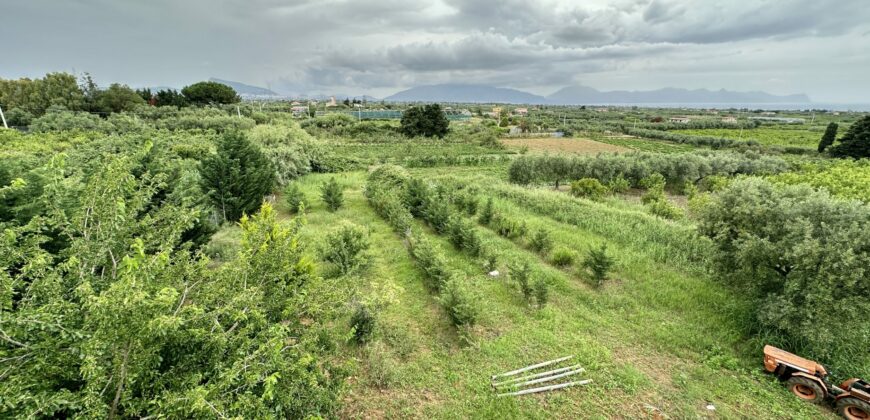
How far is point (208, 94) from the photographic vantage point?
59.4 meters

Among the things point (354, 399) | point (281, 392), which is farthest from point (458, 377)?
point (281, 392)

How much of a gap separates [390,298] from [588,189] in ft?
63.0

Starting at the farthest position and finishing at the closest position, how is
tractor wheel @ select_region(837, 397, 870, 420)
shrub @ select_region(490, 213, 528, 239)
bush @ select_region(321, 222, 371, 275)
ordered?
1. shrub @ select_region(490, 213, 528, 239)
2. bush @ select_region(321, 222, 371, 275)
3. tractor wheel @ select_region(837, 397, 870, 420)

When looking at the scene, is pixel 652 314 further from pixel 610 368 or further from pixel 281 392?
pixel 281 392

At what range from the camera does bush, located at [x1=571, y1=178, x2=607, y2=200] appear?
21422mm

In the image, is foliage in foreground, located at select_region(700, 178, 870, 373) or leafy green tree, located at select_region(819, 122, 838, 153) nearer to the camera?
foliage in foreground, located at select_region(700, 178, 870, 373)

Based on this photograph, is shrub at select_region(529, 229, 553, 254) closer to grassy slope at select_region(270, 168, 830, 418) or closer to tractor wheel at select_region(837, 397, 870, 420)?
grassy slope at select_region(270, 168, 830, 418)

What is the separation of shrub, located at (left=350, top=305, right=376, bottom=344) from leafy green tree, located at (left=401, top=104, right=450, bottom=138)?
1813 inches

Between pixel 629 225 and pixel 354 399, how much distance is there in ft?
41.5

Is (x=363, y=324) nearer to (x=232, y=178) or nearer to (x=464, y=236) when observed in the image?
(x=464, y=236)

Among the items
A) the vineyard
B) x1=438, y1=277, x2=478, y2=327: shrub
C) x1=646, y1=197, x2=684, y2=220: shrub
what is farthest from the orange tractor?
x1=646, y1=197, x2=684, y2=220: shrub

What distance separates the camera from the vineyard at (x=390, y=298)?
2.98m

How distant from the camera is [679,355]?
7316 mm

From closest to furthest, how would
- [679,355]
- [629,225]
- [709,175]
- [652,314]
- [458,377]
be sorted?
[458,377]
[679,355]
[652,314]
[629,225]
[709,175]
